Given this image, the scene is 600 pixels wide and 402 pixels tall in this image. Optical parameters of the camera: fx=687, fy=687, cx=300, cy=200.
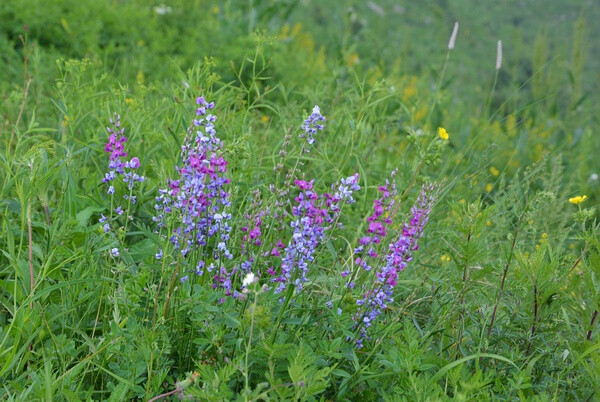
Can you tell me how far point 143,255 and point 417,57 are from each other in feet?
29.6

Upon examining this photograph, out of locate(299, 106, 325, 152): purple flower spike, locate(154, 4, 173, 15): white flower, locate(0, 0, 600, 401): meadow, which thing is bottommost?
locate(154, 4, 173, 15): white flower

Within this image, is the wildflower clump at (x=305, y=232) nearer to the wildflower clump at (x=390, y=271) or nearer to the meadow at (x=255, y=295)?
the meadow at (x=255, y=295)

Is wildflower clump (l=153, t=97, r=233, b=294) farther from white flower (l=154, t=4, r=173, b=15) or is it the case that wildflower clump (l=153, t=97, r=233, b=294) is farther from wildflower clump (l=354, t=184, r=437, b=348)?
white flower (l=154, t=4, r=173, b=15)

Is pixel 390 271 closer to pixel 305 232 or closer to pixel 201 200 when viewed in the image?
pixel 305 232

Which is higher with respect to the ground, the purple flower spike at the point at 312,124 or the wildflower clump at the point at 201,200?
the purple flower spike at the point at 312,124

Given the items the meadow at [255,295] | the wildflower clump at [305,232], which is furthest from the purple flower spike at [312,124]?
the wildflower clump at [305,232]

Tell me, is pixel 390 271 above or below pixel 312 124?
below

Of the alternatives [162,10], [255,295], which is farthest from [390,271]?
[162,10]

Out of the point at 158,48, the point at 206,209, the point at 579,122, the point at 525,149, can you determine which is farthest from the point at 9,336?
the point at 579,122

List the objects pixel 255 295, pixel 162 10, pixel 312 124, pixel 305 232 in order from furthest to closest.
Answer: pixel 162 10
pixel 312 124
pixel 305 232
pixel 255 295

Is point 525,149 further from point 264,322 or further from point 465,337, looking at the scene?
point 264,322

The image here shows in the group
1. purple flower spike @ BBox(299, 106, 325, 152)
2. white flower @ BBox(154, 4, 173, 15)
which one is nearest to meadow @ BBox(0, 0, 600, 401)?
purple flower spike @ BBox(299, 106, 325, 152)

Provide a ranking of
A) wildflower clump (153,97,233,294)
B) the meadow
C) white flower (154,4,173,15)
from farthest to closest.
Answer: white flower (154,4,173,15)
wildflower clump (153,97,233,294)
the meadow

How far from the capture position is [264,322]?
5.06ft
